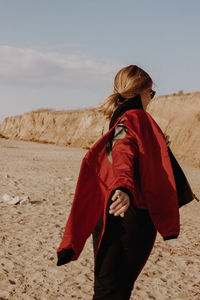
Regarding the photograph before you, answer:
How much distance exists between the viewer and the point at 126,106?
2150 millimetres

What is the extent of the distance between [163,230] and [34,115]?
1730 inches

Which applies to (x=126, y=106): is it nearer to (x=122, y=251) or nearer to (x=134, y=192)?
(x=134, y=192)

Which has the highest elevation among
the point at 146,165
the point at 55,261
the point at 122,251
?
the point at 146,165

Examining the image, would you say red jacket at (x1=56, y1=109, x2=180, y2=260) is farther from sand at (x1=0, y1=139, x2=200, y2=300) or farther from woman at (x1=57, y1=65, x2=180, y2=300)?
sand at (x1=0, y1=139, x2=200, y2=300)

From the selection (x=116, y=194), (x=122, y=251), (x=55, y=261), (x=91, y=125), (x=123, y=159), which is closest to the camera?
(x=116, y=194)

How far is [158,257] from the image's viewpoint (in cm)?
505

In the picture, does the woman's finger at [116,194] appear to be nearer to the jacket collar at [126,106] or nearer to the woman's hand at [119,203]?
the woman's hand at [119,203]

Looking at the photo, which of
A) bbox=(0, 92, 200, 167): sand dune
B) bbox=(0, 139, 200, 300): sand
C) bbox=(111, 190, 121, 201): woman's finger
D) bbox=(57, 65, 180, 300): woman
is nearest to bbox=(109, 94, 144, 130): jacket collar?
bbox=(57, 65, 180, 300): woman

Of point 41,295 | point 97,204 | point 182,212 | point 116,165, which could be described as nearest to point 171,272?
point 41,295

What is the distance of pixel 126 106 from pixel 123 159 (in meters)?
0.39

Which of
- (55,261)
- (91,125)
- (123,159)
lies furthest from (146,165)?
(91,125)

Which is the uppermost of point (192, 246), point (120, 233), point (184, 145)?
point (120, 233)

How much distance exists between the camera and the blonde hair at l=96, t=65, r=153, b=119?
2.15 meters

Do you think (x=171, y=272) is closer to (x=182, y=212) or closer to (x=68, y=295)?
(x=68, y=295)
